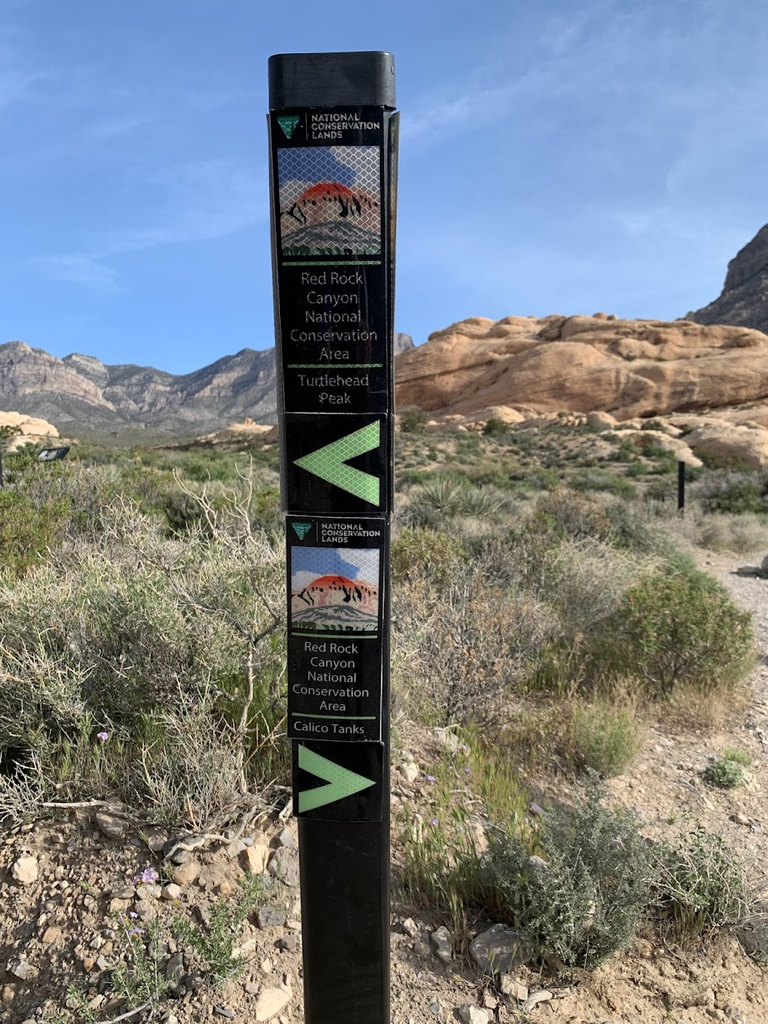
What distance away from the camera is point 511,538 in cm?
772

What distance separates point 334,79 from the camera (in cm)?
148

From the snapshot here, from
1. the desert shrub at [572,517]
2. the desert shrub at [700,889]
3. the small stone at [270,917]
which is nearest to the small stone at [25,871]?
the small stone at [270,917]

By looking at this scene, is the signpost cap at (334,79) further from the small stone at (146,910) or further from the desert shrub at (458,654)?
the desert shrub at (458,654)

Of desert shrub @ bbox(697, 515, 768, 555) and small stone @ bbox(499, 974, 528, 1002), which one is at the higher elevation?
desert shrub @ bbox(697, 515, 768, 555)

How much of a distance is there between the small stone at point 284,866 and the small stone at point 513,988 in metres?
0.80

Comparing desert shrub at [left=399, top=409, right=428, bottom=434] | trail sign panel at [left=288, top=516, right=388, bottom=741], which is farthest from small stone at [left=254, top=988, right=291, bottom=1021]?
desert shrub at [left=399, top=409, right=428, bottom=434]

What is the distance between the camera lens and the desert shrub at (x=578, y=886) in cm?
238

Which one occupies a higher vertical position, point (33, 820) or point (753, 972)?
point (33, 820)

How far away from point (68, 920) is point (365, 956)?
121 centimetres

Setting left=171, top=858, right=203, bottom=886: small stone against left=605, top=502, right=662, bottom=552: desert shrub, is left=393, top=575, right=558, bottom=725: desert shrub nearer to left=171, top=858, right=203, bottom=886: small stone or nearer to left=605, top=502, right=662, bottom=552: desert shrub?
left=171, top=858, right=203, bottom=886: small stone

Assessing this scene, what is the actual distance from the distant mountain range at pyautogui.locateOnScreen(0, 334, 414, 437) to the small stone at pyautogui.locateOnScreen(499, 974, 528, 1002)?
8625cm

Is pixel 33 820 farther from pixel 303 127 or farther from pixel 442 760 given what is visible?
pixel 303 127

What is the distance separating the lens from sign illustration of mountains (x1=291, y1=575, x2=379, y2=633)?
5.35 feet

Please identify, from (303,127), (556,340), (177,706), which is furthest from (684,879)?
(556,340)
